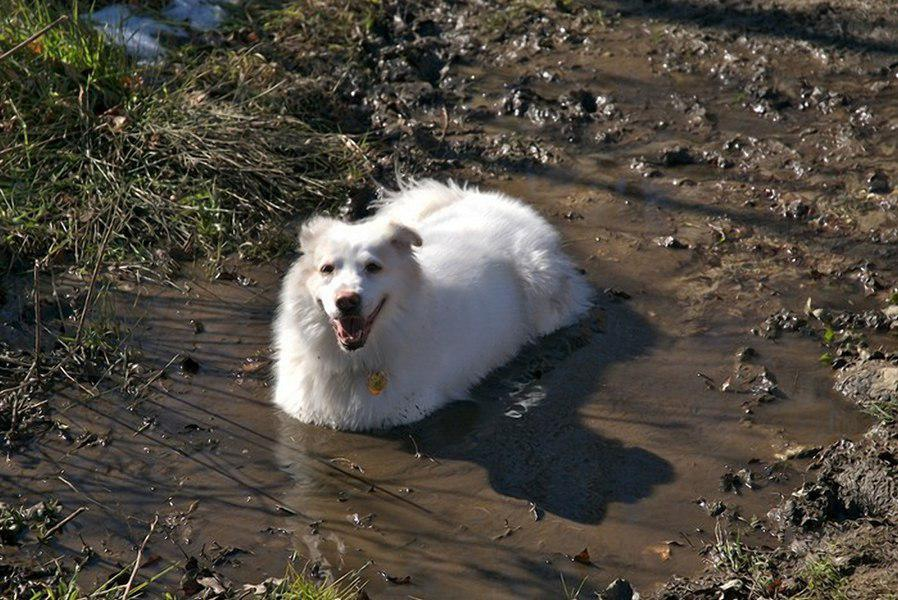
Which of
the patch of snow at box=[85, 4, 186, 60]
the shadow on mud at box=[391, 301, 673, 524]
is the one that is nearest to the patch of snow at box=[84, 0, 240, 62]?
the patch of snow at box=[85, 4, 186, 60]

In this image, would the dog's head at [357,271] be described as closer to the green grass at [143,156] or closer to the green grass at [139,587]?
the green grass at [139,587]

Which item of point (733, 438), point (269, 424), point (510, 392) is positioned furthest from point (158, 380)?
point (733, 438)

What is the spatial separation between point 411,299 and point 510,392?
784 mm

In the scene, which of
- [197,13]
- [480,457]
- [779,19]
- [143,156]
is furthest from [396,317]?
[779,19]

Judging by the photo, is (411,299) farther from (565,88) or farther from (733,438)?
(565,88)

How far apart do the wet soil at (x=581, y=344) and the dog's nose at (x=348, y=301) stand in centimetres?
77

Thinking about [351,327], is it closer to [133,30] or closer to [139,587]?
[139,587]

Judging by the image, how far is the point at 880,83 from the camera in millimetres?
8805

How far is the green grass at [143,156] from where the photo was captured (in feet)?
25.0

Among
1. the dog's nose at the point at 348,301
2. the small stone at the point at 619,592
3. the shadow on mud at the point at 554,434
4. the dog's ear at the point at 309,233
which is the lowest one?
the shadow on mud at the point at 554,434

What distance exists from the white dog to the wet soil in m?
0.14

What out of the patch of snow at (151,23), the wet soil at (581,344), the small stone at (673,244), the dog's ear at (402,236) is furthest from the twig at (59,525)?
the patch of snow at (151,23)

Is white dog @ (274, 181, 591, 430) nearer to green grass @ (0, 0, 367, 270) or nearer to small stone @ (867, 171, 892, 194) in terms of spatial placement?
green grass @ (0, 0, 367, 270)

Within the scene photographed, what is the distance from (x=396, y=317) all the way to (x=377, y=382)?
1.13 ft
